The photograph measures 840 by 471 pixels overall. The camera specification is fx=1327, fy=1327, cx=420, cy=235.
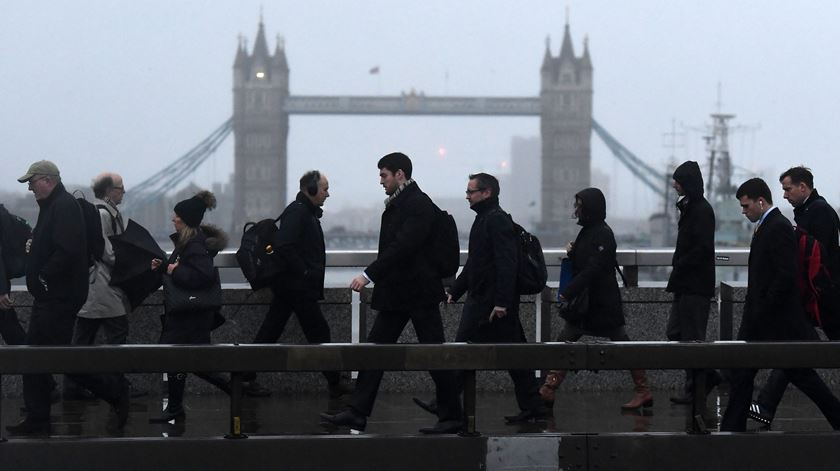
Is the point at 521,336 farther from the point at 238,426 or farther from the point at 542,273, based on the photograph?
the point at 238,426

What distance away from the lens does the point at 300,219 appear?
6570 millimetres

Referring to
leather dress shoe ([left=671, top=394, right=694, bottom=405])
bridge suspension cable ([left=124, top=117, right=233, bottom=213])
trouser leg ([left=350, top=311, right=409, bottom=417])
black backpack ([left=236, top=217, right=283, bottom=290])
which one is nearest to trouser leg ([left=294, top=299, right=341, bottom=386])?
black backpack ([left=236, top=217, right=283, bottom=290])

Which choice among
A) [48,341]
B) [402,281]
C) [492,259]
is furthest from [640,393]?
[48,341]

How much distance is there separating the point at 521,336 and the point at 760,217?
1.16 meters

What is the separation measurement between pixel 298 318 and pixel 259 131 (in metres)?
123

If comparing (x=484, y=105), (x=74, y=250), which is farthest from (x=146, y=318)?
(x=484, y=105)

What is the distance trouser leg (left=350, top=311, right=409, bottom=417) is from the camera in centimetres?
542

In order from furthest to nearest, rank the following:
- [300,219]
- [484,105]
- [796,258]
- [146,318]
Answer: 1. [484,105]
2. [146,318]
3. [300,219]
4. [796,258]

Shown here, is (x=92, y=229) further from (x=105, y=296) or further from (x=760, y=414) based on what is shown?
(x=760, y=414)

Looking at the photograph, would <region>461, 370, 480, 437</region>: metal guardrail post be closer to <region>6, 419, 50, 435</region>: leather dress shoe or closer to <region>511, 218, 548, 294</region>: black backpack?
<region>511, 218, 548, 294</region>: black backpack

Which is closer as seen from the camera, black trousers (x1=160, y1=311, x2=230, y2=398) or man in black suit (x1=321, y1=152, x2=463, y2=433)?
man in black suit (x1=321, y1=152, x2=463, y2=433)

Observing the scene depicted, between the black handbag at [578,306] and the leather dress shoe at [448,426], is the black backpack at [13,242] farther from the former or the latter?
the black handbag at [578,306]

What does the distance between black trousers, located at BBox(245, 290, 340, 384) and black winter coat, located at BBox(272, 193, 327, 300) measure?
53mm

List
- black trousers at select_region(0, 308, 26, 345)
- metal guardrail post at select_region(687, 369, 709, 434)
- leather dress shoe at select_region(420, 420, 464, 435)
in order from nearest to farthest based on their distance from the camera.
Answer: metal guardrail post at select_region(687, 369, 709, 434)
leather dress shoe at select_region(420, 420, 464, 435)
black trousers at select_region(0, 308, 26, 345)
